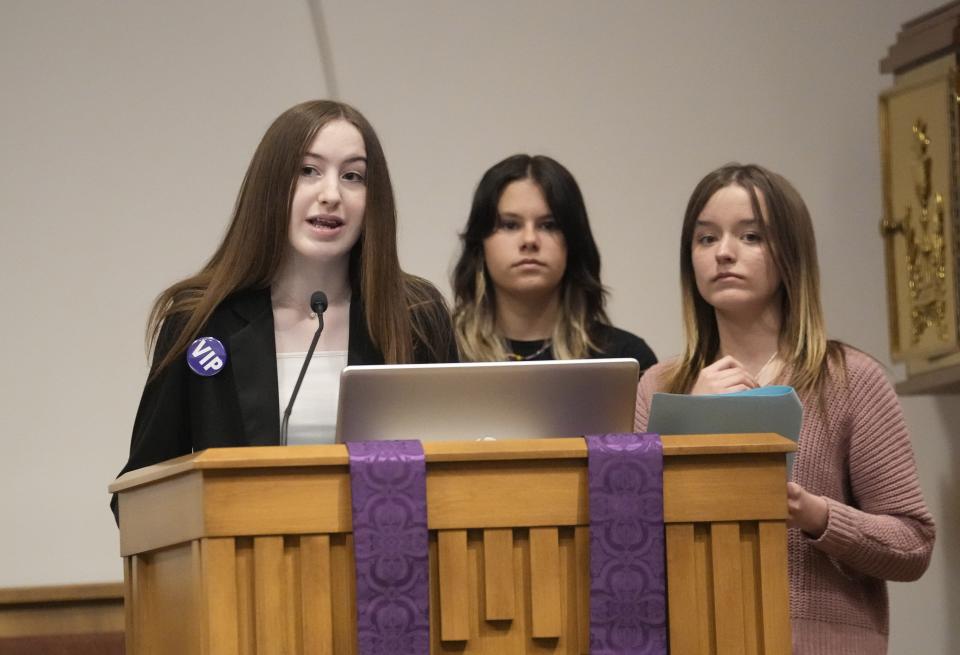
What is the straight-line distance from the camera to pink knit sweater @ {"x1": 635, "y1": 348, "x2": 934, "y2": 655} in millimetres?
2660

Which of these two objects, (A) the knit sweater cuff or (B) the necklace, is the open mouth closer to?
(B) the necklace

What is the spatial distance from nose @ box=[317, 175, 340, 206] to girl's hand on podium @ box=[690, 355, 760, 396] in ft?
2.37

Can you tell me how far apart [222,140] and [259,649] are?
3402 mm

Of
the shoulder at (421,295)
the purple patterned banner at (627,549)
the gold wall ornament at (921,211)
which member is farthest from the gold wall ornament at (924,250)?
the purple patterned banner at (627,549)

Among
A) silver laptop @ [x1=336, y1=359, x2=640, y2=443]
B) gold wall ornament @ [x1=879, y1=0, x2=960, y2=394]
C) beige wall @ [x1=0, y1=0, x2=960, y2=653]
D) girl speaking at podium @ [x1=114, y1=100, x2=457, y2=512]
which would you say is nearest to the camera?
silver laptop @ [x1=336, y1=359, x2=640, y2=443]

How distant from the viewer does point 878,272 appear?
18.0 ft

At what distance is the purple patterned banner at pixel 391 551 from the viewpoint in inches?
76.7

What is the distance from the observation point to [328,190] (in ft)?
9.12

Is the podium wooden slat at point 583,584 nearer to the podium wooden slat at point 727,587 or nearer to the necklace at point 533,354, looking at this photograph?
the podium wooden slat at point 727,587

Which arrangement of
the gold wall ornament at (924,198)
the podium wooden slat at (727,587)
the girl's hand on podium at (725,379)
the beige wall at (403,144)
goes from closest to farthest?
1. the podium wooden slat at (727,587)
2. the girl's hand on podium at (725,379)
3. the gold wall ornament at (924,198)
4. the beige wall at (403,144)

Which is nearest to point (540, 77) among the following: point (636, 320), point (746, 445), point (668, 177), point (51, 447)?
point (668, 177)

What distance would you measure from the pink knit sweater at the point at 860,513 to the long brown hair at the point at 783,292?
0.08 meters

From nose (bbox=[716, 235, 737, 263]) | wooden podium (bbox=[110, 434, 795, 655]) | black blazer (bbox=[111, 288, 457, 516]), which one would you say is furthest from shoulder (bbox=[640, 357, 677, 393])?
wooden podium (bbox=[110, 434, 795, 655])

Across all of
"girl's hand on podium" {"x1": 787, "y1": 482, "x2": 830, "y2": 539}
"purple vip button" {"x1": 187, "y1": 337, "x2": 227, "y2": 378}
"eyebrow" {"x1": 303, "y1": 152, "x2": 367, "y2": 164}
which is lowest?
"girl's hand on podium" {"x1": 787, "y1": 482, "x2": 830, "y2": 539}
